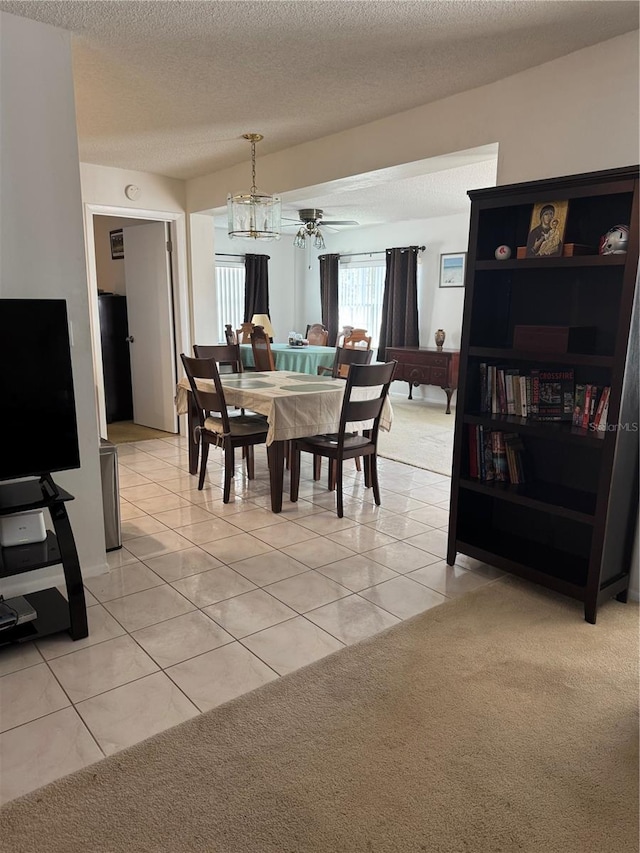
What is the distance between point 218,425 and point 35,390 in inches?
70.2

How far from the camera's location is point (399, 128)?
3523 mm

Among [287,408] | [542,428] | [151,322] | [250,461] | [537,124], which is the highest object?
[537,124]

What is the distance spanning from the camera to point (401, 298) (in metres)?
8.11

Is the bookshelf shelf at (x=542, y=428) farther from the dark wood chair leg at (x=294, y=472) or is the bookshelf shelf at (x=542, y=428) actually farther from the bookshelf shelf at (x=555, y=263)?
the dark wood chair leg at (x=294, y=472)

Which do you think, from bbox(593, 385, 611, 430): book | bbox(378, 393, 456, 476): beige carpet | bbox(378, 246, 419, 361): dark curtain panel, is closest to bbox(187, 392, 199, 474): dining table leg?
bbox(378, 393, 456, 476): beige carpet

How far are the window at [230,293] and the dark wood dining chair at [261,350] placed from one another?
2913 mm

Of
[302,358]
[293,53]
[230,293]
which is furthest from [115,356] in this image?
[293,53]

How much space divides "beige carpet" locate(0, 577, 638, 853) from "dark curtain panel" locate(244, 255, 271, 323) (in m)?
7.46

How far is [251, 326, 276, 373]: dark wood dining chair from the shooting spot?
607 centimetres

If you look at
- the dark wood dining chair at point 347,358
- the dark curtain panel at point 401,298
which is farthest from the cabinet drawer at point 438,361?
the dark wood dining chair at point 347,358

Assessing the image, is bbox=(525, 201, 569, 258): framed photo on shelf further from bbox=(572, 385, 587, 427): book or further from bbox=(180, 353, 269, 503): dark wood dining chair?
bbox=(180, 353, 269, 503): dark wood dining chair

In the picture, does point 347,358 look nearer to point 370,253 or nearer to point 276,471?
point 276,471

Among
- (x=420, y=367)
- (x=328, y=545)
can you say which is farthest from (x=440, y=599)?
(x=420, y=367)

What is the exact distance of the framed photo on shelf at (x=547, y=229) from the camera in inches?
96.3
